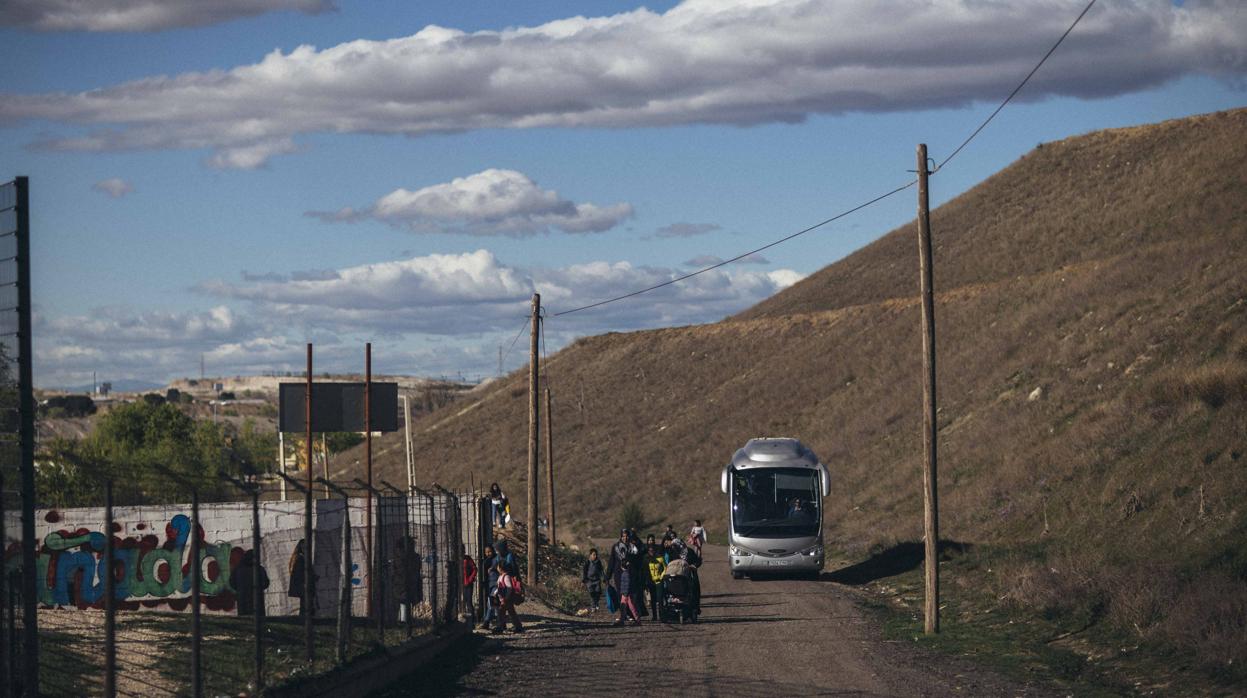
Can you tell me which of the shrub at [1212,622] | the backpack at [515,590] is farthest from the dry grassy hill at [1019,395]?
the backpack at [515,590]

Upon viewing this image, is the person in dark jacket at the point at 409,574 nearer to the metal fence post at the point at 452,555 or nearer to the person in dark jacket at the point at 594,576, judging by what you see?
the metal fence post at the point at 452,555

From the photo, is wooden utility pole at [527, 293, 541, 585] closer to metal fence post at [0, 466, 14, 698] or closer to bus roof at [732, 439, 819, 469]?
bus roof at [732, 439, 819, 469]

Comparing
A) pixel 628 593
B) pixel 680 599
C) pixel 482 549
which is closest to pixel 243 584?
pixel 482 549

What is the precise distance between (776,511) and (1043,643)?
48.8 feet

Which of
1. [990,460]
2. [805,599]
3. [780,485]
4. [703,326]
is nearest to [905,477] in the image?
[990,460]

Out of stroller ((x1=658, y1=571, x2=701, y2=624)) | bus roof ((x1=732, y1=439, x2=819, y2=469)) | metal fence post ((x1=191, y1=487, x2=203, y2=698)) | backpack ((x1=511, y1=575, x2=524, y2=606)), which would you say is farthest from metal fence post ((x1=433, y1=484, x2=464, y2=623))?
bus roof ((x1=732, y1=439, x2=819, y2=469))

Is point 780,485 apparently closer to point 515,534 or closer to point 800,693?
point 515,534

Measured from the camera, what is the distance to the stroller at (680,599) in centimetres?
2577

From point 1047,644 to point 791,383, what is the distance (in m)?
64.5

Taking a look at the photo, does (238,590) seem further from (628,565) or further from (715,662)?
(715,662)

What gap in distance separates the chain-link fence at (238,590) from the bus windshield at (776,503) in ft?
25.7

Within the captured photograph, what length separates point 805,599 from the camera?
30297 mm

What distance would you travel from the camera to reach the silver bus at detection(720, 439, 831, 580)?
35.1m

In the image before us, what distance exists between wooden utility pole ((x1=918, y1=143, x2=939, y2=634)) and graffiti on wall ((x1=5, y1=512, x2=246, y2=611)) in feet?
48.1
